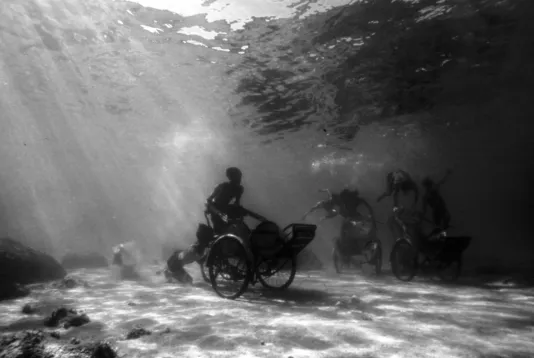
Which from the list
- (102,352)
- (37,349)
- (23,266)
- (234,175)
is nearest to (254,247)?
(234,175)

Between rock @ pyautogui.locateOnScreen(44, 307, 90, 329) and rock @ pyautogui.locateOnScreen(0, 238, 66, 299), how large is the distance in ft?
13.4

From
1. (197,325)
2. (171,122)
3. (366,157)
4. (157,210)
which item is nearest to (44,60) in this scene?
(171,122)

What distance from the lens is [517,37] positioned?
1333 cm

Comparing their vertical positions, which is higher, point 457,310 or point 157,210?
point 157,210

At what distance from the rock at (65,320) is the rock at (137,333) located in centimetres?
137

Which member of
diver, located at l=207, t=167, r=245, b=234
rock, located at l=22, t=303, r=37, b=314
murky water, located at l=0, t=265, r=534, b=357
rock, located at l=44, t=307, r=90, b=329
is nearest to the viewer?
murky water, located at l=0, t=265, r=534, b=357

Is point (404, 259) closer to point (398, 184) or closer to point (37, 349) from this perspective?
point (398, 184)

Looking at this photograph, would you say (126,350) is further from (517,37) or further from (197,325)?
(517,37)

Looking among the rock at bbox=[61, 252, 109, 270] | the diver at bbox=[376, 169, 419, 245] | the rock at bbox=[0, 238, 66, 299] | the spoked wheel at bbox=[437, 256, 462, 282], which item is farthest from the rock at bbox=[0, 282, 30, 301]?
the rock at bbox=[61, 252, 109, 270]

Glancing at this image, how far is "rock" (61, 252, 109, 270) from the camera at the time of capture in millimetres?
18508

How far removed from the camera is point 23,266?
390 inches

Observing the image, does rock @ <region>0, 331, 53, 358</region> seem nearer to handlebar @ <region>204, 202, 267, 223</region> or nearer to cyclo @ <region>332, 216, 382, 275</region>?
handlebar @ <region>204, 202, 267, 223</region>

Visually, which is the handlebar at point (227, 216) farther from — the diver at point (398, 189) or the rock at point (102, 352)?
the diver at point (398, 189)

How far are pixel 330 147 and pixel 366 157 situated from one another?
724 cm
